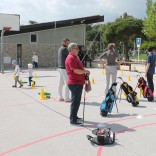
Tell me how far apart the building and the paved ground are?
23.0 metres

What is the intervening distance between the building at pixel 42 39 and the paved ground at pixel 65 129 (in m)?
23.0

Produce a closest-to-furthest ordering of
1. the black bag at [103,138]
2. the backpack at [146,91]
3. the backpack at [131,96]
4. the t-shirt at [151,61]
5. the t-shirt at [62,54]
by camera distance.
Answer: the black bag at [103,138] < the backpack at [131,96] < the t-shirt at [62,54] < the backpack at [146,91] < the t-shirt at [151,61]

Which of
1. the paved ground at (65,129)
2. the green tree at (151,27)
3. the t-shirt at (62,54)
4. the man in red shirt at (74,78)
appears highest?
the green tree at (151,27)

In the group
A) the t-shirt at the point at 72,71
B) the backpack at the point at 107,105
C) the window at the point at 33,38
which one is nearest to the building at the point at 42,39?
the window at the point at 33,38

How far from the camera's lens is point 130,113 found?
8.60 m

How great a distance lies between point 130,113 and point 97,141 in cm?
290

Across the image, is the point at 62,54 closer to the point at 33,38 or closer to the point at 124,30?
the point at 33,38

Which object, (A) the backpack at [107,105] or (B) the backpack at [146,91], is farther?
(B) the backpack at [146,91]

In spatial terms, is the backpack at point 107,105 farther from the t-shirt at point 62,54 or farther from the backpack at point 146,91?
the backpack at point 146,91

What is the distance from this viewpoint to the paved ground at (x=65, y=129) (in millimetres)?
5590

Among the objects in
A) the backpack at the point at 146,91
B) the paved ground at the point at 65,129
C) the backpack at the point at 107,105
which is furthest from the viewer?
the backpack at the point at 146,91

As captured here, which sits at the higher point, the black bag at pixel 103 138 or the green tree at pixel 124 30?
the green tree at pixel 124 30

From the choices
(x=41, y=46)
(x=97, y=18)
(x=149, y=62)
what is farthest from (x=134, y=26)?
(x=149, y=62)

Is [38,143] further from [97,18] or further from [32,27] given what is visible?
[97,18]
